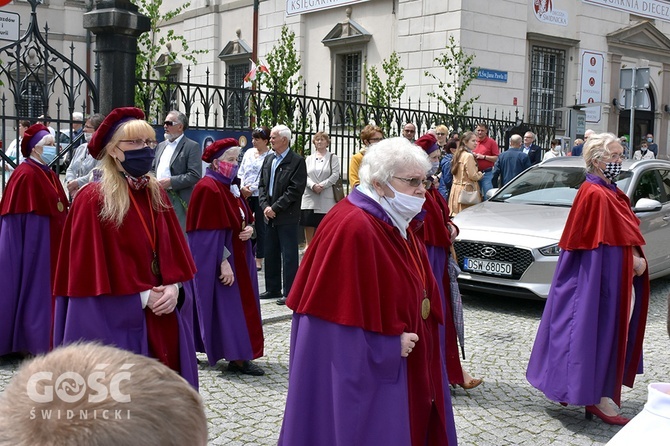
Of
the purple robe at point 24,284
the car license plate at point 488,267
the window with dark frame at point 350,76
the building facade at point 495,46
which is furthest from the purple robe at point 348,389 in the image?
the window with dark frame at point 350,76

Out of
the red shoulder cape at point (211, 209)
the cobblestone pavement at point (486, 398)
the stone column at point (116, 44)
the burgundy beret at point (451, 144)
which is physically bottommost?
the cobblestone pavement at point (486, 398)

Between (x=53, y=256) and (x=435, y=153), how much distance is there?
10.2ft

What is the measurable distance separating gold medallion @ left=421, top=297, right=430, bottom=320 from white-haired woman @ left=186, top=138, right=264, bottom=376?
2470 millimetres

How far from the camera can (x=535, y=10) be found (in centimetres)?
2180

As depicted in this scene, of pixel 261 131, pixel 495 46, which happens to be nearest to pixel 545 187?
pixel 261 131

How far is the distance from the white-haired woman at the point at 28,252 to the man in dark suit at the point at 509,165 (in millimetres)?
8888

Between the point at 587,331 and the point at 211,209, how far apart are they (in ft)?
9.17

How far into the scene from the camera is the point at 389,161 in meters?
3.48

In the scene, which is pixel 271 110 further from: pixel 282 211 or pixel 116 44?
pixel 116 44

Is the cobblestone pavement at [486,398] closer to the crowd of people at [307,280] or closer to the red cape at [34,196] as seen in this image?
the crowd of people at [307,280]

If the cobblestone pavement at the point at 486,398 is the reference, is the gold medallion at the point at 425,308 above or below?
above

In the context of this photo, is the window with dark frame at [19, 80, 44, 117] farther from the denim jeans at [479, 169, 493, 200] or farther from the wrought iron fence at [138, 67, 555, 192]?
the denim jeans at [479, 169, 493, 200]

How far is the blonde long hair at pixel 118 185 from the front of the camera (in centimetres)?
359

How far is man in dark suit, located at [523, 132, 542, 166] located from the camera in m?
15.0
